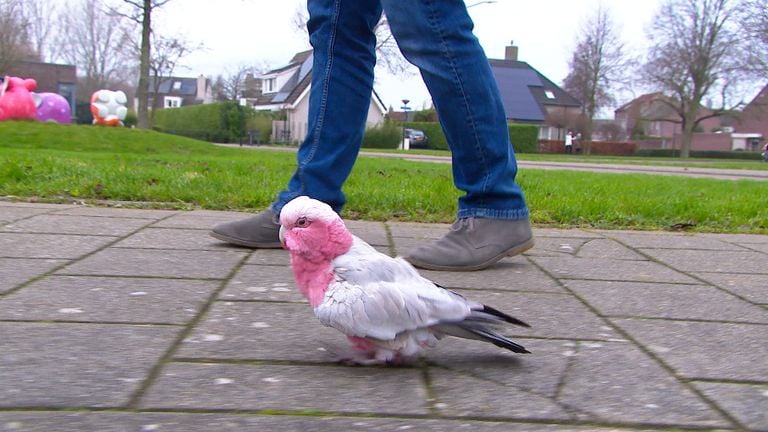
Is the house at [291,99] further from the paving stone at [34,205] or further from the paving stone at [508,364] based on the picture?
the paving stone at [508,364]

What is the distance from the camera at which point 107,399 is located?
128cm

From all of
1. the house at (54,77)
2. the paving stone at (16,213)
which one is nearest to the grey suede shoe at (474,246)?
the paving stone at (16,213)

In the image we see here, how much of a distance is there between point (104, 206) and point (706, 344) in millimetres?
3538

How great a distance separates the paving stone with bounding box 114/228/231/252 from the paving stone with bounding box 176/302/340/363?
3.15ft

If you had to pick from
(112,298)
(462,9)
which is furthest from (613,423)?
(462,9)

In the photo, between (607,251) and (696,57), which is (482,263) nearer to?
(607,251)

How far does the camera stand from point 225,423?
1204 mm

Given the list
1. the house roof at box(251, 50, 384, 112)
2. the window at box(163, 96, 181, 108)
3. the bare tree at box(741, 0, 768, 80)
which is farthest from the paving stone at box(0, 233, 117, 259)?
the window at box(163, 96, 181, 108)

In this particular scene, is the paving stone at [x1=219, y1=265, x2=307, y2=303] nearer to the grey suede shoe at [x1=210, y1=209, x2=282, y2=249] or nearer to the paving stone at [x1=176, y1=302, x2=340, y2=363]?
the paving stone at [x1=176, y1=302, x2=340, y2=363]

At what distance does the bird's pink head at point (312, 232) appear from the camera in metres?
1.47

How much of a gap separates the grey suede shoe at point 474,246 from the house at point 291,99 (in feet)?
112

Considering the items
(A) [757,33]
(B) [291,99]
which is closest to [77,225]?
(A) [757,33]

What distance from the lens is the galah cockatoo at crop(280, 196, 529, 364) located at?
142 cm

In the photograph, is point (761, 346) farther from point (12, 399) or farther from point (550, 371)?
point (12, 399)
